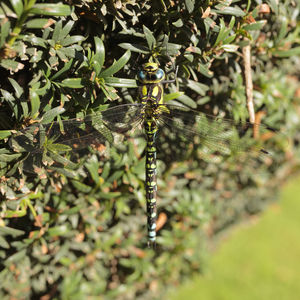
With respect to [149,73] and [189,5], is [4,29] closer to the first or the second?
[149,73]

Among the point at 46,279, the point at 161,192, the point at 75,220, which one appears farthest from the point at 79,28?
the point at 46,279

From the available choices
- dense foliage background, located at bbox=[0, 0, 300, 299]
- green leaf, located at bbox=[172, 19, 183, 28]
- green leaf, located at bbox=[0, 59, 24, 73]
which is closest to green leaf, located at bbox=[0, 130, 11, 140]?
dense foliage background, located at bbox=[0, 0, 300, 299]

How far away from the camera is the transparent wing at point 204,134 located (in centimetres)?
208

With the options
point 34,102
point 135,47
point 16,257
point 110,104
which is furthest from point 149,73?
point 16,257

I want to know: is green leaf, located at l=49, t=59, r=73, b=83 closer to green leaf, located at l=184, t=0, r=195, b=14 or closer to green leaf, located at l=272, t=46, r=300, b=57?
green leaf, located at l=184, t=0, r=195, b=14

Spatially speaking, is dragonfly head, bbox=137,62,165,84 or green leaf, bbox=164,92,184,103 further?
green leaf, bbox=164,92,184,103

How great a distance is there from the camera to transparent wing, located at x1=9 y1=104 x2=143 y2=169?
5.09ft

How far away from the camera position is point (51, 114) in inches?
62.5

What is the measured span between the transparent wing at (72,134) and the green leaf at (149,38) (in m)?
0.36

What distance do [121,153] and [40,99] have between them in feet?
2.33

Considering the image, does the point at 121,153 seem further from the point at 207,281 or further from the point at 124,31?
the point at 207,281

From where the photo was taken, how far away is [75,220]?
2.18 m

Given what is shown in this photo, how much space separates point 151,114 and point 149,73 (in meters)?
0.36

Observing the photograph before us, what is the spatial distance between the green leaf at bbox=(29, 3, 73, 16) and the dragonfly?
52 centimetres
